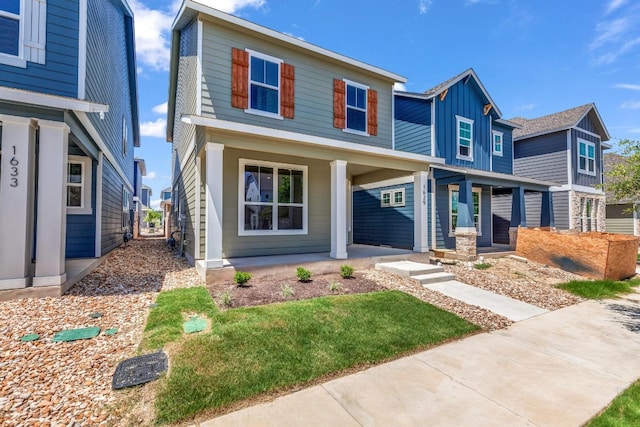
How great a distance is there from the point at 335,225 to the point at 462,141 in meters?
8.03

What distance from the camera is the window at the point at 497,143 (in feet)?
45.0

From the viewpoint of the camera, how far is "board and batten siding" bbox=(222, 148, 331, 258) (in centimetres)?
761

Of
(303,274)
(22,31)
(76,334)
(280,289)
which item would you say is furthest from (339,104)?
(76,334)

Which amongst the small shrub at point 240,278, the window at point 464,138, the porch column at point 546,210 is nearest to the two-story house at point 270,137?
the small shrub at point 240,278

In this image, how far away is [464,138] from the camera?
12.2 metres

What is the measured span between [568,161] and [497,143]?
161 inches

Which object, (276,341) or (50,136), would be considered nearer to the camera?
(276,341)

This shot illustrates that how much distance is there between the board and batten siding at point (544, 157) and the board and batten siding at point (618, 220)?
7495 millimetres

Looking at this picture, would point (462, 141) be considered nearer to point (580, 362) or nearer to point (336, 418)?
point (580, 362)

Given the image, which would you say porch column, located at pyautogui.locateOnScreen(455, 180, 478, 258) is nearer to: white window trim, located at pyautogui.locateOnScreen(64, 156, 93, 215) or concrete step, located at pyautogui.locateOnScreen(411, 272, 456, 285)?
concrete step, located at pyautogui.locateOnScreen(411, 272, 456, 285)

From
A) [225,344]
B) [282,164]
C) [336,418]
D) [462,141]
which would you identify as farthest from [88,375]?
[462,141]

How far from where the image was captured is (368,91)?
966 centimetres

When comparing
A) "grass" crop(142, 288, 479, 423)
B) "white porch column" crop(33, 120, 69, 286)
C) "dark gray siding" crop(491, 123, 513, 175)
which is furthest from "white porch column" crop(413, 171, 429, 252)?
"white porch column" crop(33, 120, 69, 286)

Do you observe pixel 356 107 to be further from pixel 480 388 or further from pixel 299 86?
pixel 480 388
